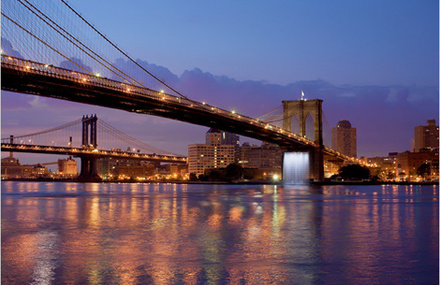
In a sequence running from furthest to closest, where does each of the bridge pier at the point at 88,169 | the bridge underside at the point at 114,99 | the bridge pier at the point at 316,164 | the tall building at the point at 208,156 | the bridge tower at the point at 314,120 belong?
1. the tall building at the point at 208,156
2. the bridge pier at the point at 88,169
3. the bridge tower at the point at 314,120
4. the bridge pier at the point at 316,164
5. the bridge underside at the point at 114,99

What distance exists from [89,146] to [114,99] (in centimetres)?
6333

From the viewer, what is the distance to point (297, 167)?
71.6 metres

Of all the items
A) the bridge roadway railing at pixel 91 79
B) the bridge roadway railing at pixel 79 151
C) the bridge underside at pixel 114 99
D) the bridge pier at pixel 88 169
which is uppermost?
the bridge roadway railing at pixel 91 79

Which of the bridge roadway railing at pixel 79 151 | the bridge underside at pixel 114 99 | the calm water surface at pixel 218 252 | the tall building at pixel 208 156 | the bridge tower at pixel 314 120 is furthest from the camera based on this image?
the tall building at pixel 208 156

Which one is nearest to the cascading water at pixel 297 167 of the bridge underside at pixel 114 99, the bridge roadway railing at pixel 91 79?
the bridge underside at pixel 114 99

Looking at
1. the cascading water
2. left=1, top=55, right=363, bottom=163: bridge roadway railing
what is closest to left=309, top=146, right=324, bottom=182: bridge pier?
the cascading water

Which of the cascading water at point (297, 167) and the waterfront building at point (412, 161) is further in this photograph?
the waterfront building at point (412, 161)

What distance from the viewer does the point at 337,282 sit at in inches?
293

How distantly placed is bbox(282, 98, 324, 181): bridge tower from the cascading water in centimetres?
76

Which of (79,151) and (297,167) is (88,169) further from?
(297,167)

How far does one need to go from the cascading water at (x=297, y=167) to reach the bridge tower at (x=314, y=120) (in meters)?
0.76

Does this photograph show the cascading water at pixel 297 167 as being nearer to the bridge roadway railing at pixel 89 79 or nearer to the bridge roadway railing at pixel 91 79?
the bridge roadway railing at pixel 91 79

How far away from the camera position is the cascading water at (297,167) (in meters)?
71.0

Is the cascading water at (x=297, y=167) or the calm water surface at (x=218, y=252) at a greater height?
the cascading water at (x=297, y=167)
